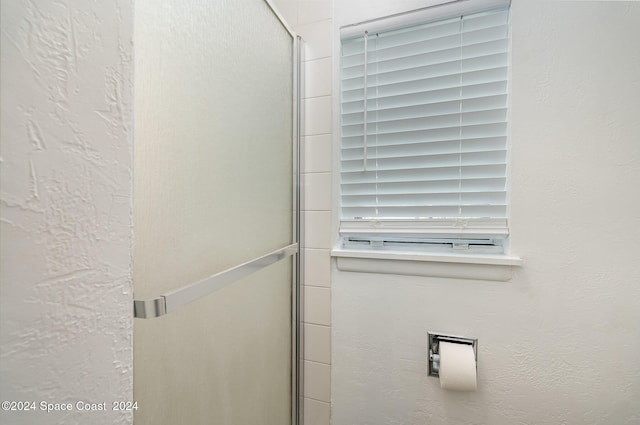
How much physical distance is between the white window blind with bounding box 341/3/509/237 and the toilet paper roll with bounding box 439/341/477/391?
0.35m

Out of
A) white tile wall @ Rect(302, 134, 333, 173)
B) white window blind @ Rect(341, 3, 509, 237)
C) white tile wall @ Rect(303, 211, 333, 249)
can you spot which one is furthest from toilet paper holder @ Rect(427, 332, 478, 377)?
white tile wall @ Rect(302, 134, 333, 173)

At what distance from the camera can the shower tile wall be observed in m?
1.11

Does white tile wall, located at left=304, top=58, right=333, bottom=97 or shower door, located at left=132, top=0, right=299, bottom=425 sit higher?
white tile wall, located at left=304, top=58, right=333, bottom=97

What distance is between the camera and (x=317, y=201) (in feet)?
3.67

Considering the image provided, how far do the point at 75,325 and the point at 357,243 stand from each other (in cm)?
90

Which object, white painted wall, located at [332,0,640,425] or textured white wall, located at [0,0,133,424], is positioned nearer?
textured white wall, located at [0,0,133,424]

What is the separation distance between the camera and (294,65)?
107 cm

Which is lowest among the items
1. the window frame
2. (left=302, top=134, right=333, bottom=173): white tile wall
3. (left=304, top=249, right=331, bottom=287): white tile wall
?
(left=304, top=249, right=331, bottom=287): white tile wall

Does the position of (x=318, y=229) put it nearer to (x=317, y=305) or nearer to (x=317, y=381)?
(x=317, y=305)

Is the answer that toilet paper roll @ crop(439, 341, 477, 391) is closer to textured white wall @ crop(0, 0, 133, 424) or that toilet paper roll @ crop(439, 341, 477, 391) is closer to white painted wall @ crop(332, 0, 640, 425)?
white painted wall @ crop(332, 0, 640, 425)

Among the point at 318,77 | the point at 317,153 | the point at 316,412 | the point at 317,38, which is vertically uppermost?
the point at 317,38

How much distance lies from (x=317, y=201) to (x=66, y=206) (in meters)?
0.89

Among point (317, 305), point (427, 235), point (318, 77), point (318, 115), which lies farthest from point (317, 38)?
point (317, 305)

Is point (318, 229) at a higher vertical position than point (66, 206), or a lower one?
lower
